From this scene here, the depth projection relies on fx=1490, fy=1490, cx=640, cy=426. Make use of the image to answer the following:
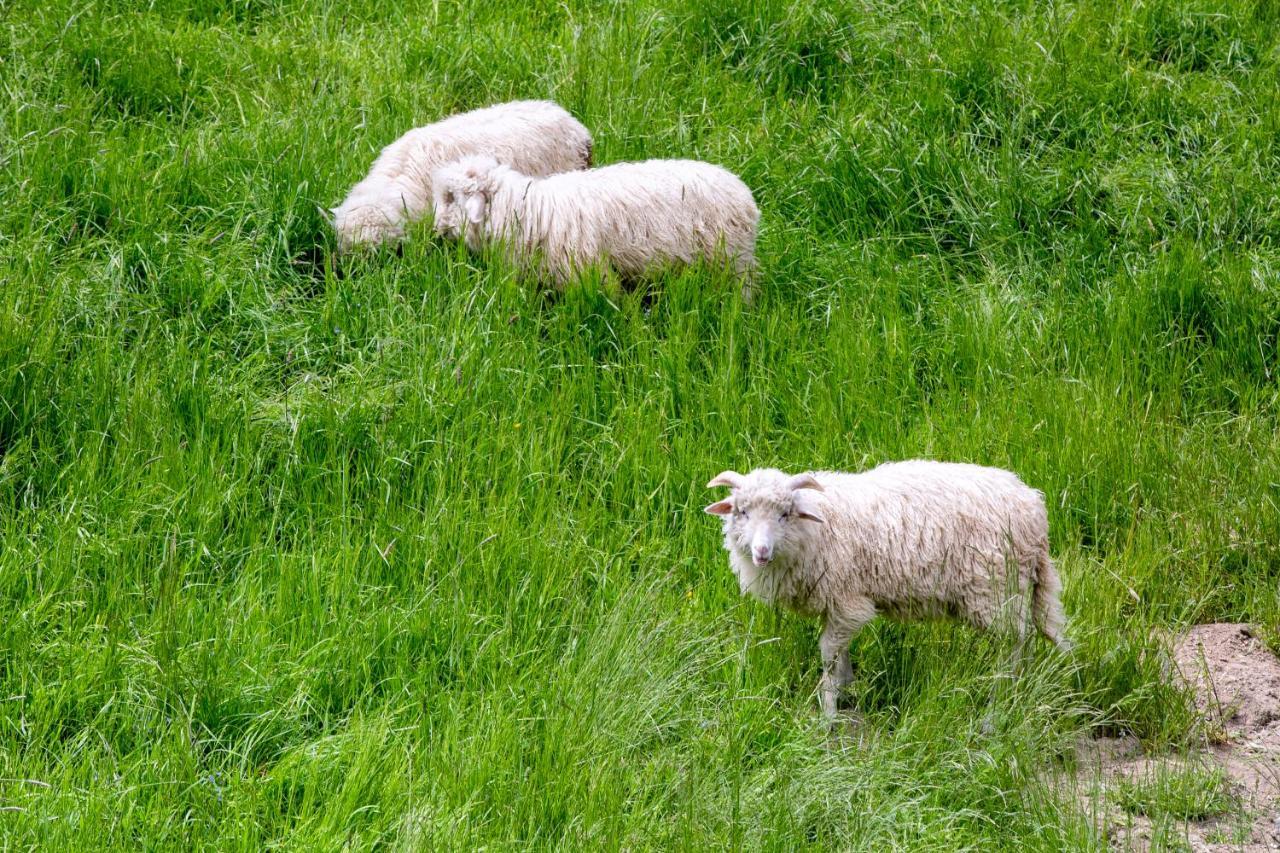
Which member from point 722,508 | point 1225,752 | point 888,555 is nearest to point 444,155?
point 722,508

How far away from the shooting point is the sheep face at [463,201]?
278 inches

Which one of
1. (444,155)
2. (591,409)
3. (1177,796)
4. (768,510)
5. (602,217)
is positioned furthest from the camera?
Answer: (444,155)

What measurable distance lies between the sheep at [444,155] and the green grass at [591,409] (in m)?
0.22

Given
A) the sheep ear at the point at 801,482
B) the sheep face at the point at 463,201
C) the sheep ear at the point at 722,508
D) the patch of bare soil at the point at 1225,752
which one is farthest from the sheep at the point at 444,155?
the patch of bare soil at the point at 1225,752

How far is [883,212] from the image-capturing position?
8.07 meters

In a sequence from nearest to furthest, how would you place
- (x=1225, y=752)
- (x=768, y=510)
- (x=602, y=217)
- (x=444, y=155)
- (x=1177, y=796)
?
(x=1177, y=796) → (x=768, y=510) → (x=1225, y=752) → (x=602, y=217) → (x=444, y=155)

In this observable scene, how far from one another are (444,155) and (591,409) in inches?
73.9

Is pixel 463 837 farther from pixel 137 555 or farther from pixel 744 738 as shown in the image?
pixel 137 555

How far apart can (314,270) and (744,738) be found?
11.6 feet

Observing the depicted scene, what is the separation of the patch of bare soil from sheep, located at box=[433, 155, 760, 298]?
279cm

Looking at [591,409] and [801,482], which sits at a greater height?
[801,482]

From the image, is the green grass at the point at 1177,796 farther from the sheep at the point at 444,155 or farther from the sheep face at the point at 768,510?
the sheep at the point at 444,155

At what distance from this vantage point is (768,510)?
16.1ft

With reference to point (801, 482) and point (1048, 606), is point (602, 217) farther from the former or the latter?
point (1048, 606)
